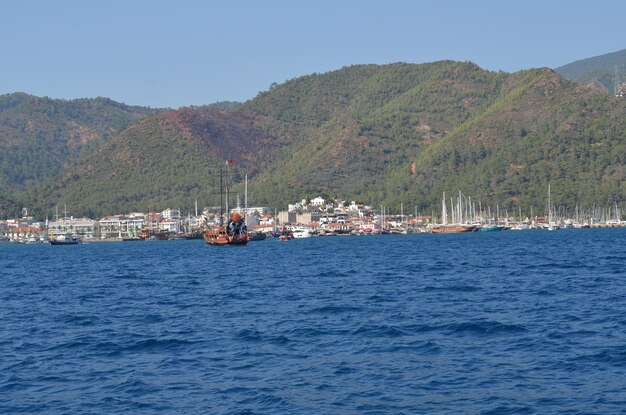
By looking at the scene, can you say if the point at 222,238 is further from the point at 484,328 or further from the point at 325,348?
the point at 325,348

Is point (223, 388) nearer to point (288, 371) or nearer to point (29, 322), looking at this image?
point (288, 371)

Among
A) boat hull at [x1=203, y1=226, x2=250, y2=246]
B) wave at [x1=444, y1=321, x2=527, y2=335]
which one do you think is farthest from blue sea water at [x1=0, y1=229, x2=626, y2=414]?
boat hull at [x1=203, y1=226, x2=250, y2=246]

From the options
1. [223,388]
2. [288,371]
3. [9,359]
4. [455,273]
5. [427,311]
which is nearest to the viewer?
[223,388]

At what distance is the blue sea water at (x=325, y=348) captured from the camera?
25266 millimetres

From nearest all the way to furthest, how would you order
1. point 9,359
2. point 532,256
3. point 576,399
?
point 576,399, point 9,359, point 532,256

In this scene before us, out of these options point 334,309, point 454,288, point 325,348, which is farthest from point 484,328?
point 454,288

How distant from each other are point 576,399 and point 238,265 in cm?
6438

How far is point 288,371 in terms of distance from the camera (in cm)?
2872

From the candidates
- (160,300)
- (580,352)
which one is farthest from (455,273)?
(580,352)

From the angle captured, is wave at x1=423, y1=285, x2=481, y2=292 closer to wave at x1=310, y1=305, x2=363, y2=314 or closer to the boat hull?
wave at x1=310, y1=305, x2=363, y2=314

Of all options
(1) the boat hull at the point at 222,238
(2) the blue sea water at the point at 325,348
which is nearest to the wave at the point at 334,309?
(2) the blue sea water at the point at 325,348

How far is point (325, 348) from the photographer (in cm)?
3238

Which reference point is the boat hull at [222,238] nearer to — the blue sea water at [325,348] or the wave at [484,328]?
the blue sea water at [325,348]

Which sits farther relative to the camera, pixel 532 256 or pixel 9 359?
pixel 532 256
